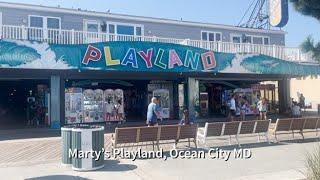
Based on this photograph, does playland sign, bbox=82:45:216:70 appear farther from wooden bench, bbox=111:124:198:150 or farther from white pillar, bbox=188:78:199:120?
wooden bench, bbox=111:124:198:150

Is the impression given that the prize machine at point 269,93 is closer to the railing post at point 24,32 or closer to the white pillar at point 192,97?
the white pillar at point 192,97

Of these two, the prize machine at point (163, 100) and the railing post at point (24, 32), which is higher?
the railing post at point (24, 32)

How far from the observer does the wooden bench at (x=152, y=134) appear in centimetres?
1157

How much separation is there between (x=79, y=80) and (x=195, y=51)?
6509 mm

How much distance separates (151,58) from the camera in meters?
20.1

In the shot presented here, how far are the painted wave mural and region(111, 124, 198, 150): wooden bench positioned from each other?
22.8 feet

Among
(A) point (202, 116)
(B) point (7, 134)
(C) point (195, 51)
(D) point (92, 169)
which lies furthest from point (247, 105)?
(D) point (92, 169)

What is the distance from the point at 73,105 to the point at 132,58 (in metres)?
4.33

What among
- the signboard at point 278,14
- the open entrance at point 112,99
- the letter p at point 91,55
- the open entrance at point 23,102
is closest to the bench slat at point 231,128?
the letter p at point 91,55

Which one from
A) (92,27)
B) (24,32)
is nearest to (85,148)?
(24,32)

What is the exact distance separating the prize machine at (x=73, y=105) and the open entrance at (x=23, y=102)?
1.62m

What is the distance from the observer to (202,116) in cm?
2611

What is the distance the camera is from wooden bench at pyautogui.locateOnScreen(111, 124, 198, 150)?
11568 millimetres

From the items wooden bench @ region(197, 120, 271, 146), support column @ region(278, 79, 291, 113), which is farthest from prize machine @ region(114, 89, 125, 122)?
support column @ region(278, 79, 291, 113)
